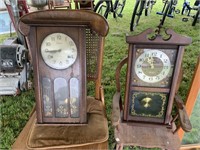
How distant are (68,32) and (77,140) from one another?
63 centimetres

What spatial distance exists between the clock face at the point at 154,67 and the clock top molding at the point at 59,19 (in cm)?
30

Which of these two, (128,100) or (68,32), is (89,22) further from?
(128,100)

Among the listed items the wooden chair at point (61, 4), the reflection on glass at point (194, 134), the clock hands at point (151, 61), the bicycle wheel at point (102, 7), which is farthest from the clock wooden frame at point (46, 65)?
the wooden chair at point (61, 4)

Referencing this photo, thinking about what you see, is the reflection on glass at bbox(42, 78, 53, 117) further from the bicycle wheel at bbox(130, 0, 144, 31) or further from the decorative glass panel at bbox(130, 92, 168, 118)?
the bicycle wheel at bbox(130, 0, 144, 31)

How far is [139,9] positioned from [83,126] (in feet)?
8.63

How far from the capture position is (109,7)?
3.46 meters

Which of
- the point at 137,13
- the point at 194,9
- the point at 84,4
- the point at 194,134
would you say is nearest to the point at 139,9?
the point at 137,13

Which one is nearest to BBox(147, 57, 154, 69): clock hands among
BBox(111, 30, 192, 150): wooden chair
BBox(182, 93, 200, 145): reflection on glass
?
BBox(111, 30, 192, 150): wooden chair

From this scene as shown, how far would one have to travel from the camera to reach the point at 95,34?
4.06 ft

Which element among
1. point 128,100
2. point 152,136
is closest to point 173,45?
point 128,100

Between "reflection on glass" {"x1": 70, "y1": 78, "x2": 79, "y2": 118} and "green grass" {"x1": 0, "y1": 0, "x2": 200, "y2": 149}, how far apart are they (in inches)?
20.8

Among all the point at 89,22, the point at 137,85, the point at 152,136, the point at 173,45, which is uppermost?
the point at 89,22

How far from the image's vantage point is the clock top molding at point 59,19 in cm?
109

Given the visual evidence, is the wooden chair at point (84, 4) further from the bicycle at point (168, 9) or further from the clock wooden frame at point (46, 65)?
the clock wooden frame at point (46, 65)
